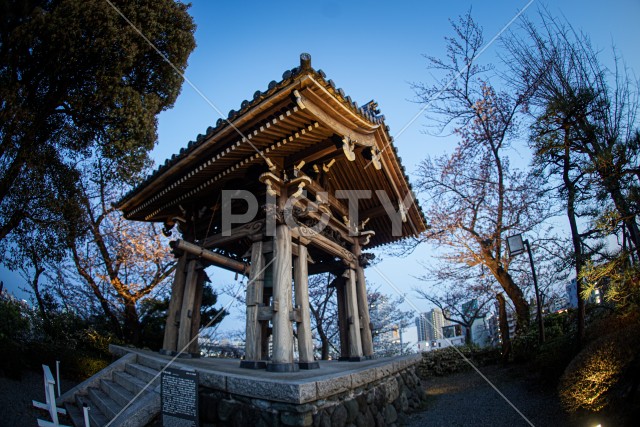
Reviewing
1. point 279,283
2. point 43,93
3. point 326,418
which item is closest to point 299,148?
point 279,283

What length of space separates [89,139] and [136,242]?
503 centimetres

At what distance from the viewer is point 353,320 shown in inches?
254

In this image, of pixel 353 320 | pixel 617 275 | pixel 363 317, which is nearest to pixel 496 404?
pixel 363 317

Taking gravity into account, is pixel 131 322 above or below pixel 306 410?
above

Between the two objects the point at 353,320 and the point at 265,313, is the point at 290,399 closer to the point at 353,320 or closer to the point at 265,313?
the point at 265,313

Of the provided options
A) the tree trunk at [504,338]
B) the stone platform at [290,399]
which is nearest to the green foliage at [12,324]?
the stone platform at [290,399]

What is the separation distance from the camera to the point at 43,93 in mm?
6922

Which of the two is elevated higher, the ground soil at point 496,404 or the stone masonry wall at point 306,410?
the stone masonry wall at point 306,410

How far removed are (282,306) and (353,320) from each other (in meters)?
2.23

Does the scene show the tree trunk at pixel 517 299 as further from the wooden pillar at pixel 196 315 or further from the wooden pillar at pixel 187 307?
the wooden pillar at pixel 187 307

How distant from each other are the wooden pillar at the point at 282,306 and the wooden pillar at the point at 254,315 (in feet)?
0.96

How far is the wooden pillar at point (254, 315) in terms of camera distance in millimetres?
4781

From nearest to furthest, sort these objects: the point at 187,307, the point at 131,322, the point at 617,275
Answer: the point at 617,275 → the point at 187,307 → the point at 131,322

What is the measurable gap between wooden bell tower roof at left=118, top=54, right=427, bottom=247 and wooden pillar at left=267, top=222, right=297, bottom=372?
1.26 meters
